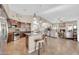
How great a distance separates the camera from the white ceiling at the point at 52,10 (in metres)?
2.28

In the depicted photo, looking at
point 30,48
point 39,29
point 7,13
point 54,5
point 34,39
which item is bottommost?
point 30,48

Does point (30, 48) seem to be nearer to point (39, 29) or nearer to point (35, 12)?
point (39, 29)

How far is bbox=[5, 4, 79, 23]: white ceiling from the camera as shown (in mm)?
2279

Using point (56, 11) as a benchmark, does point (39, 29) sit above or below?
below

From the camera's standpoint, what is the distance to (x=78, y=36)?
7.58 feet

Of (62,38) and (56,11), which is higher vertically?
(56,11)

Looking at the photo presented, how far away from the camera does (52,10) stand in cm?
230

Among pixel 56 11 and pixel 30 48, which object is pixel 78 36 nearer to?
pixel 56 11

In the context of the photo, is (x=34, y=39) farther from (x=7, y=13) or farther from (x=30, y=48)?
(x=7, y=13)

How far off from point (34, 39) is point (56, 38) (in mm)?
381

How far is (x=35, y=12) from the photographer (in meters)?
2.31

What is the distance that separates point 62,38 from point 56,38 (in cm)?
10

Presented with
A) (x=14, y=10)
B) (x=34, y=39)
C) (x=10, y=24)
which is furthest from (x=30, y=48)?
(x=14, y=10)
